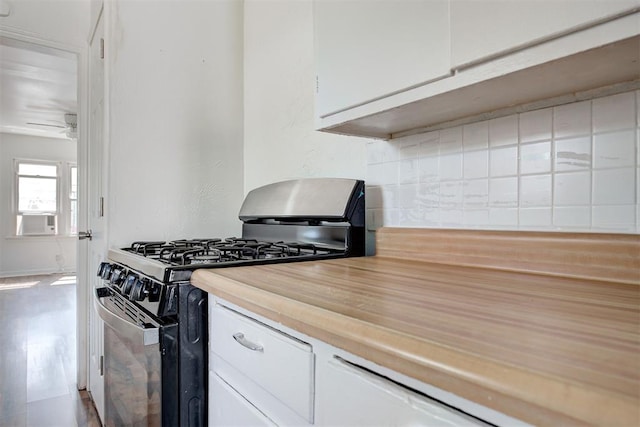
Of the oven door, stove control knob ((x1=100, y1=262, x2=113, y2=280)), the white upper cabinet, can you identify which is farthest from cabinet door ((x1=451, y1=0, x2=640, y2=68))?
stove control knob ((x1=100, y1=262, x2=113, y2=280))

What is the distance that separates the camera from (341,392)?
56 cm

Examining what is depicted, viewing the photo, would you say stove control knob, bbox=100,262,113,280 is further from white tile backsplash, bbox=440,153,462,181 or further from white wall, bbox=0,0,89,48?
white wall, bbox=0,0,89,48

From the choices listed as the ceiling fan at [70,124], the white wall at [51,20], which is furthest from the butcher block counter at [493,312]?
the ceiling fan at [70,124]

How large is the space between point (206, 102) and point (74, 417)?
5.82 feet

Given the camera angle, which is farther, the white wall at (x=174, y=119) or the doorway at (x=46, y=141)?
the doorway at (x=46, y=141)

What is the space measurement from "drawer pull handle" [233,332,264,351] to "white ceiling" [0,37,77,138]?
2.26 m

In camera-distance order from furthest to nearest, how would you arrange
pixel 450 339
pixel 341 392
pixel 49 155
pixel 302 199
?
pixel 49 155 → pixel 302 199 → pixel 341 392 → pixel 450 339

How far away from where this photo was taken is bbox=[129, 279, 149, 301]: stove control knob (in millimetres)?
1043

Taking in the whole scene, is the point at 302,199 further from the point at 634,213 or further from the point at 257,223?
the point at 634,213

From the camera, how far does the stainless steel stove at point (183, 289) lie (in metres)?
0.95

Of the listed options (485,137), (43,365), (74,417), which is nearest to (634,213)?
(485,137)

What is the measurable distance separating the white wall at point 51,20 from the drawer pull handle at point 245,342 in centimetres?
226

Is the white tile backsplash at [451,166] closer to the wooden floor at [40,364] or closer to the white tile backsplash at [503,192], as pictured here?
the white tile backsplash at [503,192]

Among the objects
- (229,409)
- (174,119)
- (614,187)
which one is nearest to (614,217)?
(614,187)
